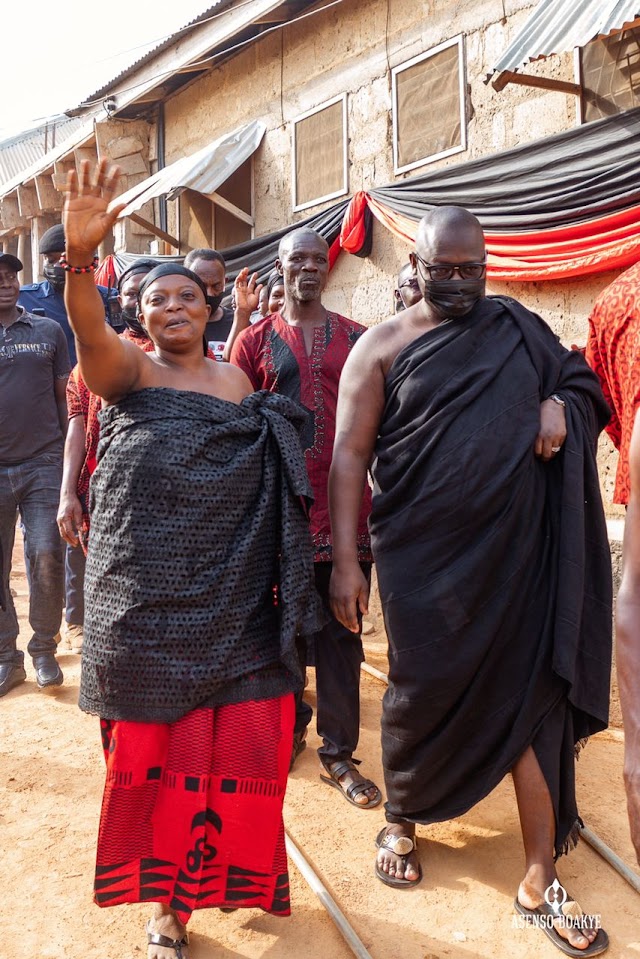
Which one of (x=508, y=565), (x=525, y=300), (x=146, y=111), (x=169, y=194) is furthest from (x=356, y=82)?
(x=508, y=565)

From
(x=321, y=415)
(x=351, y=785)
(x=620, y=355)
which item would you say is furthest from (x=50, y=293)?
(x=620, y=355)

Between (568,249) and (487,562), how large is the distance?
2.84 meters

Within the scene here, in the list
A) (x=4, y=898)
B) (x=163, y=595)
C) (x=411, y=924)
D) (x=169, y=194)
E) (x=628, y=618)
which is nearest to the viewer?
(x=628, y=618)

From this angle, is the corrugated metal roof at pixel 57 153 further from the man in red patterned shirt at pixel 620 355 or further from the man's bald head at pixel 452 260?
the man in red patterned shirt at pixel 620 355

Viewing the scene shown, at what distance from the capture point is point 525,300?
5.41 m

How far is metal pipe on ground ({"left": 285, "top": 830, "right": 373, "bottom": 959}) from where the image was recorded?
95.6 inches

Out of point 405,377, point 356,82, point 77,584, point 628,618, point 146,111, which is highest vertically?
point 146,111

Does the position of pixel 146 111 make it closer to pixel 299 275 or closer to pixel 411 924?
pixel 299 275

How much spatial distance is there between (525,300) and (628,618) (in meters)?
4.11

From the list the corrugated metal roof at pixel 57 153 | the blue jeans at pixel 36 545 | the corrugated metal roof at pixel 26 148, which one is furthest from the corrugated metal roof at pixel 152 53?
the corrugated metal roof at pixel 26 148

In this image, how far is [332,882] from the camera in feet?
9.25

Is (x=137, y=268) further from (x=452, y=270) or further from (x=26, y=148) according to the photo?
(x=26, y=148)

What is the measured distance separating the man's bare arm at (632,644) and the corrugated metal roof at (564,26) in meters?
3.09

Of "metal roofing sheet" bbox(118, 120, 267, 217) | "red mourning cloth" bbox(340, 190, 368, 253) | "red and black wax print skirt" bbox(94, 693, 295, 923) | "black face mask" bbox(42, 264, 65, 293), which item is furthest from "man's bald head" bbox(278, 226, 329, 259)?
"metal roofing sheet" bbox(118, 120, 267, 217)
